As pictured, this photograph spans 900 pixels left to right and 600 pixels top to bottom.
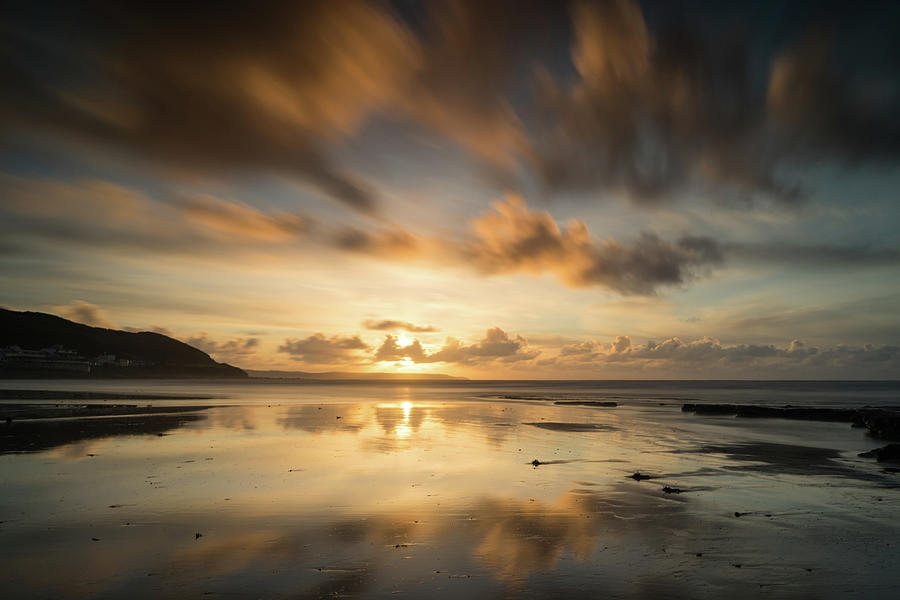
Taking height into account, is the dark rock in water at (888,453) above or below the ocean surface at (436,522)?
above

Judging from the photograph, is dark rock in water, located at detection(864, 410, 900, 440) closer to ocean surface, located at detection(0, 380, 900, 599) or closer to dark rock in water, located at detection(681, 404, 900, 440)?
dark rock in water, located at detection(681, 404, 900, 440)

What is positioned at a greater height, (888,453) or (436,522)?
(888,453)

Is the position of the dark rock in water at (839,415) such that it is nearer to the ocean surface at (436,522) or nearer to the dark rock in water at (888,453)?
the dark rock in water at (888,453)

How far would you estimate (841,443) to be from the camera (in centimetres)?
3809

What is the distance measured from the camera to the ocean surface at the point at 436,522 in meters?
11.1

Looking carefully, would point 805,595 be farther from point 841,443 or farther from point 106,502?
point 841,443

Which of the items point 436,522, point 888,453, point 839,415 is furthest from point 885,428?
point 436,522

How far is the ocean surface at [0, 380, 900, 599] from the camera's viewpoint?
11.1 metres

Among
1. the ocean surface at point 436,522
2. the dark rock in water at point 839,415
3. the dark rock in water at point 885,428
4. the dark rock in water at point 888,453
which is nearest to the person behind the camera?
the ocean surface at point 436,522

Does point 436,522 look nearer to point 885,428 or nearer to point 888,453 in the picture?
point 888,453

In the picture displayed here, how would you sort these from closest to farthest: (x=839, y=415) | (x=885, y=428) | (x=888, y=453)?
(x=888, y=453), (x=885, y=428), (x=839, y=415)

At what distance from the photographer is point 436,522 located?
1576 cm

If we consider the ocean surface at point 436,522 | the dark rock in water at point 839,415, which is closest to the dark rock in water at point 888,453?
the ocean surface at point 436,522

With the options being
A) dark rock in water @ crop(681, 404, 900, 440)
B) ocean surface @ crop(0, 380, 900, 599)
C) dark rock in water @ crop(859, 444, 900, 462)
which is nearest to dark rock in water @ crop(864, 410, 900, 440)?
dark rock in water @ crop(681, 404, 900, 440)
